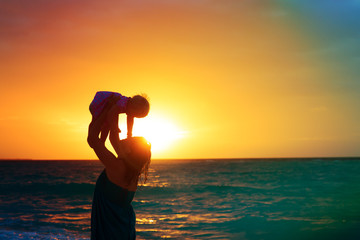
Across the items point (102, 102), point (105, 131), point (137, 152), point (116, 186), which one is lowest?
point (116, 186)

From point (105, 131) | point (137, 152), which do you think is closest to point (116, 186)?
point (137, 152)

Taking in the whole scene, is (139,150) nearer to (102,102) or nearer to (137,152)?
(137,152)

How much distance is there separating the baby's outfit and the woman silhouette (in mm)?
99

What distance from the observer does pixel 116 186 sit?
2232 millimetres

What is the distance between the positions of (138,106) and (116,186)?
93cm

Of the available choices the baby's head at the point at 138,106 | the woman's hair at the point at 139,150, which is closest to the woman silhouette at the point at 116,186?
the woman's hair at the point at 139,150

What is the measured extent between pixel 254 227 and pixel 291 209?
4239 mm

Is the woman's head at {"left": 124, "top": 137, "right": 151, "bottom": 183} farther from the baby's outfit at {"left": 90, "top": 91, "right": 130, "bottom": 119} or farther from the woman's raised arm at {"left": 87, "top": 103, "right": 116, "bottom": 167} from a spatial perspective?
the baby's outfit at {"left": 90, "top": 91, "right": 130, "bottom": 119}

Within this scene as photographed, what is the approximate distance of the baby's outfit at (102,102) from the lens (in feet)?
7.88

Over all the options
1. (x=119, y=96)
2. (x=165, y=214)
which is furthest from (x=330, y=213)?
(x=119, y=96)

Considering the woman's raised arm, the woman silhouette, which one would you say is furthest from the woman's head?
the woman's raised arm

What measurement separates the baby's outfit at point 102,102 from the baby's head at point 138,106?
0.09 meters

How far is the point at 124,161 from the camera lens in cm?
219

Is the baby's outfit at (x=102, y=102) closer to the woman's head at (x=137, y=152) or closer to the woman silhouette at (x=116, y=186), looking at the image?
the woman silhouette at (x=116, y=186)
